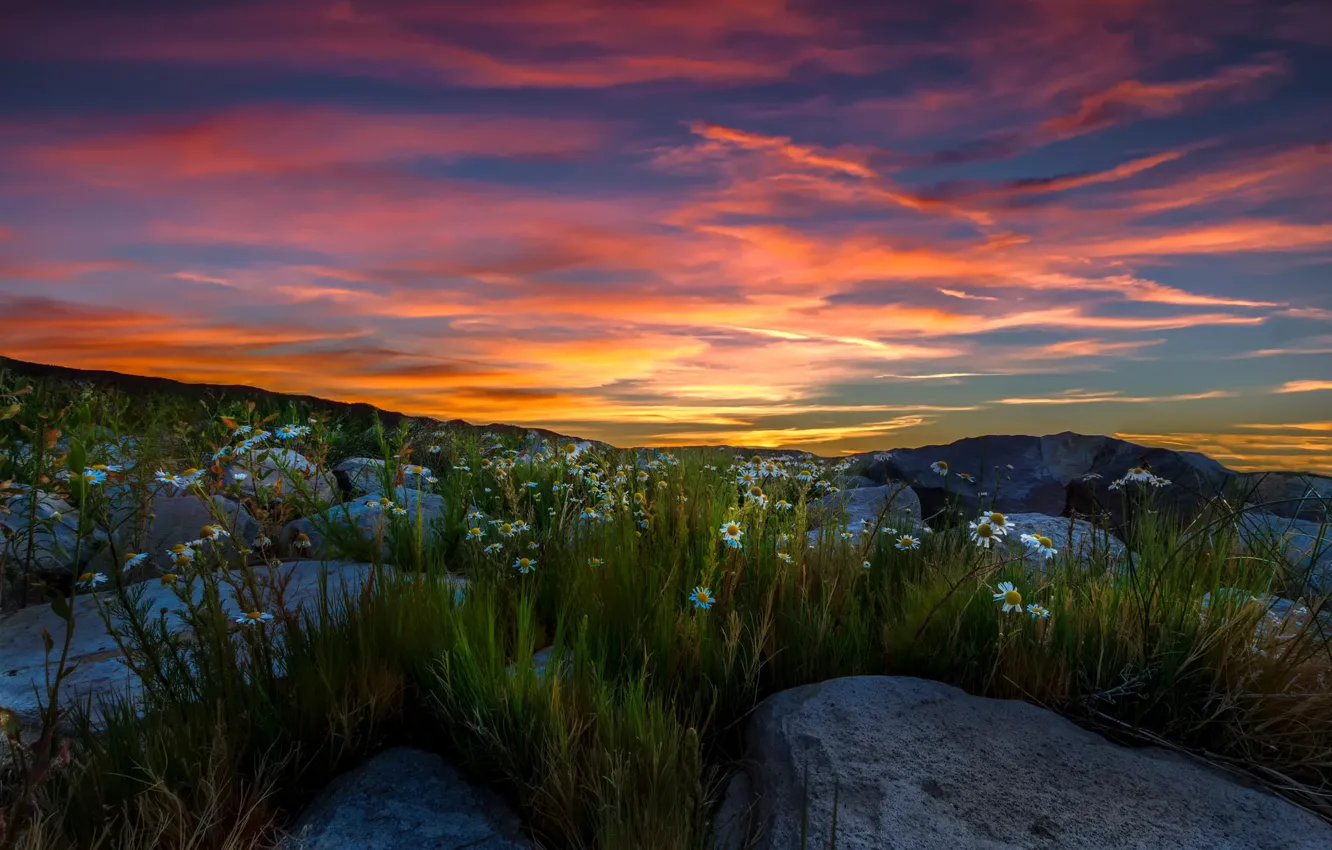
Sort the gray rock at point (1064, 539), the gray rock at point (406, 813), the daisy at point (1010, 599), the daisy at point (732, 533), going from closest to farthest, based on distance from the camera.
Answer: the gray rock at point (406, 813)
the daisy at point (1010, 599)
the daisy at point (732, 533)
the gray rock at point (1064, 539)

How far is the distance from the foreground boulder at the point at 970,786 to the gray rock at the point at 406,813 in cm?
82

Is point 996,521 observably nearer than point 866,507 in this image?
Yes

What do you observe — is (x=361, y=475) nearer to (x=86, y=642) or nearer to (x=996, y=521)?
(x=86, y=642)

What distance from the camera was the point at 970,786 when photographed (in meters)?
2.87

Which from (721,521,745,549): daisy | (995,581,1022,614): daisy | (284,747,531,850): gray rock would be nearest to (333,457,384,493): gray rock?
(721,521,745,549): daisy

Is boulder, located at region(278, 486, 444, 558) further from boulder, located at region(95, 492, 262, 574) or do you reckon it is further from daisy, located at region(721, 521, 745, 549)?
daisy, located at region(721, 521, 745, 549)

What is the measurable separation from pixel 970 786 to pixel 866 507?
5.57m

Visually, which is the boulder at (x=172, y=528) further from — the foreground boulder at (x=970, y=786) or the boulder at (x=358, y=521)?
the foreground boulder at (x=970, y=786)

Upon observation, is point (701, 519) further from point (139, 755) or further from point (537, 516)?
point (139, 755)

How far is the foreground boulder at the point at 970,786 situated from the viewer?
268 cm

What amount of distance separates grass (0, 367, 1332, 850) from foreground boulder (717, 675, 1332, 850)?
18 centimetres

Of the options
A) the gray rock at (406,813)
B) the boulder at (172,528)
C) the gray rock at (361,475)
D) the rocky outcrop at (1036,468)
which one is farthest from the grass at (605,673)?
the rocky outcrop at (1036,468)

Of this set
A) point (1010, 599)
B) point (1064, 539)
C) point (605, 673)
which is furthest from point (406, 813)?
point (1064, 539)

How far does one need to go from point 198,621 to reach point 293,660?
0.44 metres
